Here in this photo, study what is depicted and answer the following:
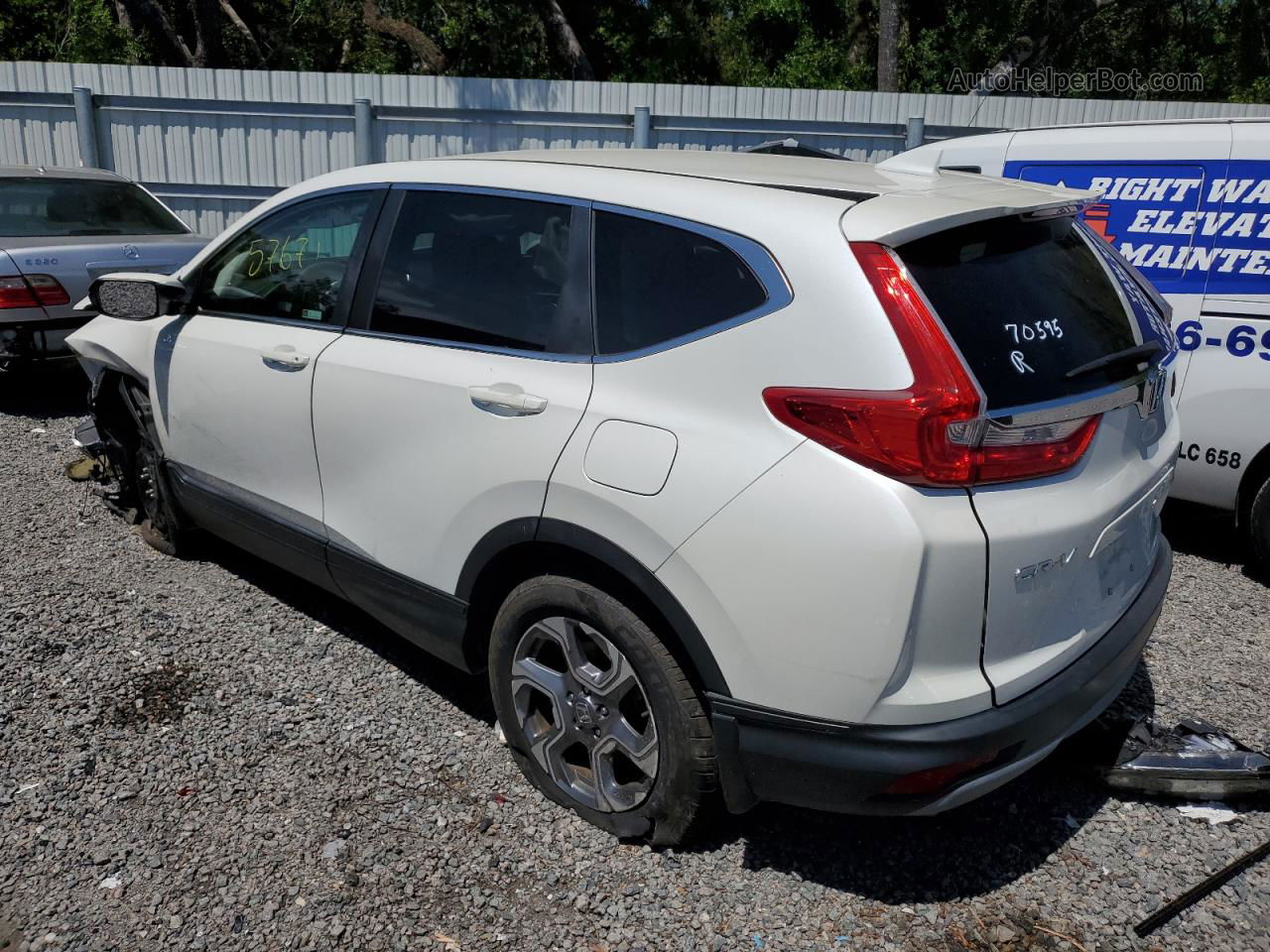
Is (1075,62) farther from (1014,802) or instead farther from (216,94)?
(1014,802)

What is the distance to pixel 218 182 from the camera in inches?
456

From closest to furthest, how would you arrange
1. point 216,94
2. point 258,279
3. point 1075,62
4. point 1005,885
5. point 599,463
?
point 599,463 → point 1005,885 → point 258,279 → point 216,94 → point 1075,62

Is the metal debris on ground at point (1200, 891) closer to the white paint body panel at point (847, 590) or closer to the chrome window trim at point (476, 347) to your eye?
the white paint body panel at point (847, 590)

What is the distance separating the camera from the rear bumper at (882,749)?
2340 millimetres

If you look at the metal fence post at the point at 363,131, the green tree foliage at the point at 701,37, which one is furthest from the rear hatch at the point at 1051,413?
the green tree foliage at the point at 701,37

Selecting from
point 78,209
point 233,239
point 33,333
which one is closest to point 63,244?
point 33,333

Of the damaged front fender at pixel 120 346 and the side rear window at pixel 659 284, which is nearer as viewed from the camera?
the side rear window at pixel 659 284

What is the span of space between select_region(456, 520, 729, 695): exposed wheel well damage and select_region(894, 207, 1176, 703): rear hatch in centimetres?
68

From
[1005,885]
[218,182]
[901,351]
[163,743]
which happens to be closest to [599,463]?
[901,351]

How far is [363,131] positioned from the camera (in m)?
11.1

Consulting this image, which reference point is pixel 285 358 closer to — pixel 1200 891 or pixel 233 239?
pixel 233 239

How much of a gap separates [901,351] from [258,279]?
260cm

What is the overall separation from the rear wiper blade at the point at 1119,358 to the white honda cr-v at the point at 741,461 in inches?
0.5

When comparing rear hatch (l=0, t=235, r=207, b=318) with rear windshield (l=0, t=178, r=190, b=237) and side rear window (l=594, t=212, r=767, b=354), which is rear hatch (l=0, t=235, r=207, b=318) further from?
side rear window (l=594, t=212, r=767, b=354)
